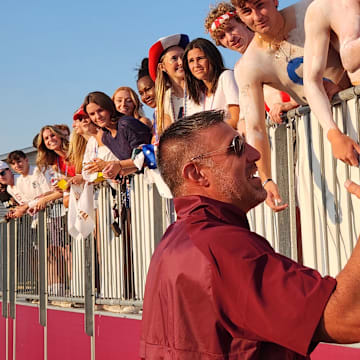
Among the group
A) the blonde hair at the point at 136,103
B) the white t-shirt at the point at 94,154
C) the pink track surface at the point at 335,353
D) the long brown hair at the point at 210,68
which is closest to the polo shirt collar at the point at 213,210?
the pink track surface at the point at 335,353

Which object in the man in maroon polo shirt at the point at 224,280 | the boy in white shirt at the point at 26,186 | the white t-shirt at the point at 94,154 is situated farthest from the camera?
the boy in white shirt at the point at 26,186

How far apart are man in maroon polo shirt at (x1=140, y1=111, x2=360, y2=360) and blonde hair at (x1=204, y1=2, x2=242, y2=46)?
3.01m

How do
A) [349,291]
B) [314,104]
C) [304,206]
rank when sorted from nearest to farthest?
1. [349,291]
2. [314,104]
3. [304,206]

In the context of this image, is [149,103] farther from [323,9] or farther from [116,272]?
[323,9]

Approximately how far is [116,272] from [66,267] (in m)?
1.57

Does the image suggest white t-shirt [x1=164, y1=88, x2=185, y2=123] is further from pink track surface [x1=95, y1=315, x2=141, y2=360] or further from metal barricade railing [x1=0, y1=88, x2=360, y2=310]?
pink track surface [x1=95, y1=315, x2=141, y2=360]

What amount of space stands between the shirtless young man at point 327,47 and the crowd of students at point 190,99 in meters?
0.03

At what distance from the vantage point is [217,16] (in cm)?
541

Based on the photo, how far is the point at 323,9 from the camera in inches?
153

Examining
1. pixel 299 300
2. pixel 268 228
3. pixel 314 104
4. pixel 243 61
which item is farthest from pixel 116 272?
pixel 299 300

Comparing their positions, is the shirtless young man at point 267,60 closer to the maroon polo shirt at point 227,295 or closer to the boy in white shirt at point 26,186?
the maroon polo shirt at point 227,295

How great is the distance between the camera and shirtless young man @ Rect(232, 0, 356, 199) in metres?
4.38

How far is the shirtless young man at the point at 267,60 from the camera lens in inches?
172

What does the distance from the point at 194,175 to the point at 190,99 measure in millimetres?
3231
